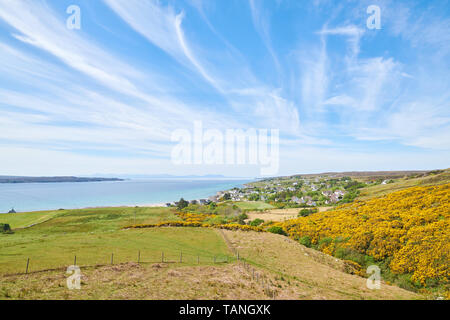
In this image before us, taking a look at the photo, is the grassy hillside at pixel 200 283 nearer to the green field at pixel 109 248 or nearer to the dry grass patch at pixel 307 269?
the dry grass patch at pixel 307 269

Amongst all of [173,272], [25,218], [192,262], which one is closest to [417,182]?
[192,262]

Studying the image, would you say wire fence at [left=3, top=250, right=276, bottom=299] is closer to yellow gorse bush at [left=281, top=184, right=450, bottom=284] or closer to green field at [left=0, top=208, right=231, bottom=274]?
green field at [left=0, top=208, right=231, bottom=274]

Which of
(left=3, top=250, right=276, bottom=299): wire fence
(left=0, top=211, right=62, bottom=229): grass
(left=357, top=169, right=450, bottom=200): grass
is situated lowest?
(left=0, top=211, right=62, bottom=229): grass

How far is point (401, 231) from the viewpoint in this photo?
28.1 m

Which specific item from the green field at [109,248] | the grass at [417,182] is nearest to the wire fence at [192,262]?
the green field at [109,248]

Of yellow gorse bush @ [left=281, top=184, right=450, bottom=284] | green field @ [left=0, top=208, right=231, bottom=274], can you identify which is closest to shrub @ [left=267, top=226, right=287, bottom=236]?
yellow gorse bush @ [left=281, top=184, right=450, bottom=284]

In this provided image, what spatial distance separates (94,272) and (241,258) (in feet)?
51.2

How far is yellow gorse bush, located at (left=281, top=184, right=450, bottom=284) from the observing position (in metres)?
21.9

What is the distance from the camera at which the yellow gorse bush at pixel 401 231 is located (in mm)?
21859

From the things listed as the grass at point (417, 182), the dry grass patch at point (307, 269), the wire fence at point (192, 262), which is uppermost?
the grass at point (417, 182)

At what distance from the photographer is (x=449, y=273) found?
19438 millimetres

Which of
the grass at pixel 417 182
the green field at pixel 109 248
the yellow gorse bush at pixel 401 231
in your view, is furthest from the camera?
the grass at pixel 417 182

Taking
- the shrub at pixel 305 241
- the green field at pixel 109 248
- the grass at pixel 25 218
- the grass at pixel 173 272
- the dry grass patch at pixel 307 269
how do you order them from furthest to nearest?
the grass at pixel 25 218 → the shrub at pixel 305 241 → the green field at pixel 109 248 → the dry grass patch at pixel 307 269 → the grass at pixel 173 272
